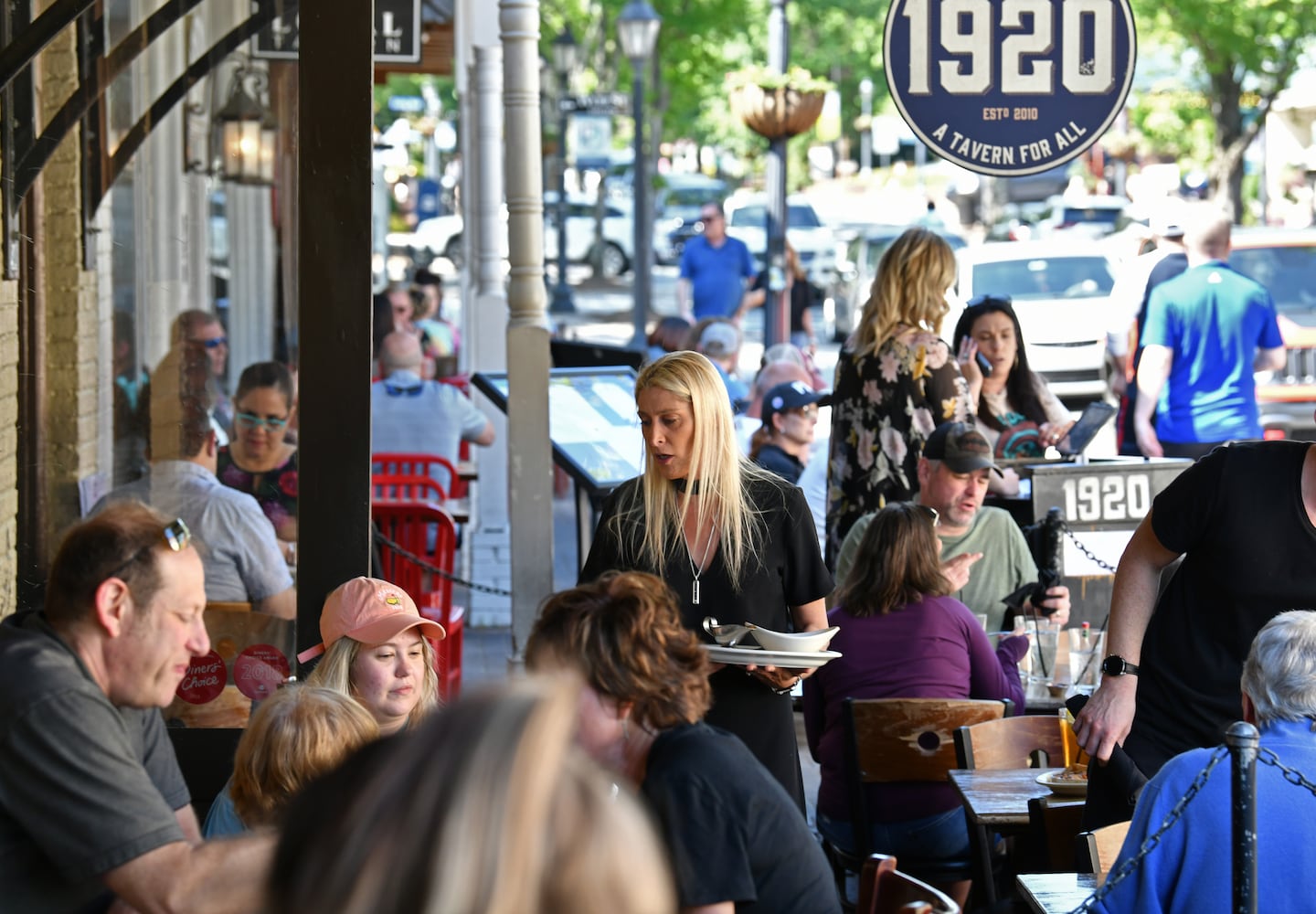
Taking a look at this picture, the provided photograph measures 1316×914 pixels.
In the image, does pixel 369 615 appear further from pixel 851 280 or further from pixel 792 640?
pixel 851 280

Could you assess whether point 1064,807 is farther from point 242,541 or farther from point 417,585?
point 417,585

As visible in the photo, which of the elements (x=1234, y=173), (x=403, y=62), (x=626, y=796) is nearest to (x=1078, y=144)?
(x=626, y=796)

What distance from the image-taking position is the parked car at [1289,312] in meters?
14.2

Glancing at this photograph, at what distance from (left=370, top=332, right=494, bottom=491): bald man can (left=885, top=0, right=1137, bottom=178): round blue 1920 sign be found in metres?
4.40

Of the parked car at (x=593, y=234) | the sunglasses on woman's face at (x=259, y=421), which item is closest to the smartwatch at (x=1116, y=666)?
the sunglasses on woman's face at (x=259, y=421)

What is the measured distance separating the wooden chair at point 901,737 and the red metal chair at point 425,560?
237cm

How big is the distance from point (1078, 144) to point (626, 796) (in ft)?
14.9

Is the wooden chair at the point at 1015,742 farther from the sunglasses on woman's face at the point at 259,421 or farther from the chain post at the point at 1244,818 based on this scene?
the sunglasses on woman's face at the point at 259,421

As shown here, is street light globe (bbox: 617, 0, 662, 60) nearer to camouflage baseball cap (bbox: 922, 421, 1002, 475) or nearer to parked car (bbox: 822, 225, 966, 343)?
parked car (bbox: 822, 225, 966, 343)

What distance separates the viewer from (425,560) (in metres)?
7.16

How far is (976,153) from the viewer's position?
566 cm

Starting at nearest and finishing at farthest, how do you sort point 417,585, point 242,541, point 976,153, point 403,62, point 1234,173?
point 242,541
point 976,153
point 417,585
point 403,62
point 1234,173

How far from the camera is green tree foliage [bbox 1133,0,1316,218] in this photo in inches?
1086

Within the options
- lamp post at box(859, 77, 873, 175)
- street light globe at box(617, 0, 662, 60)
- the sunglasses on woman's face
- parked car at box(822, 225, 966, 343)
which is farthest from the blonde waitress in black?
lamp post at box(859, 77, 873, 175)
